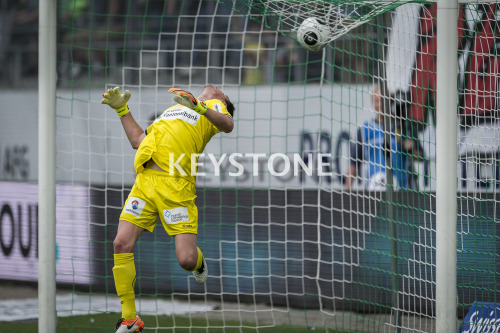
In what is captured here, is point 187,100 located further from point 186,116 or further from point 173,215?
point 173,215

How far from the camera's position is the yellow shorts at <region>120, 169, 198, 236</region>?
4801mm

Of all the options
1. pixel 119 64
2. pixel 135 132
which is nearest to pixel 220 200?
pixel 135 132

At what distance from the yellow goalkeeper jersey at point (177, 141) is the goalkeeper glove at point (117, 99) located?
0.25m

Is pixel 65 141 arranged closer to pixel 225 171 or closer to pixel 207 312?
pixel 225 171

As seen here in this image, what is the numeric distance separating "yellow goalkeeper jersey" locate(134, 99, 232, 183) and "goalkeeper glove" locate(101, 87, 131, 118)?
0.81ft

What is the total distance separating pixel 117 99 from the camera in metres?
4.99

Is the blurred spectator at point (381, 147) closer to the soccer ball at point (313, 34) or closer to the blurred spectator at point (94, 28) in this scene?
the soccer ball at point (313, 34)

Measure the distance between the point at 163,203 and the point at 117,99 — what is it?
30.6 inches

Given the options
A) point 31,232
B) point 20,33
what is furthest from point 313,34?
point 20,33

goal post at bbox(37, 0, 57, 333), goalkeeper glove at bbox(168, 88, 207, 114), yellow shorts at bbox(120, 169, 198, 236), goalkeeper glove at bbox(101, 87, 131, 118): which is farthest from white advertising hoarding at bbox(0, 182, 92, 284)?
goalkeeper glove at bbox(168, 88, 207, 114)

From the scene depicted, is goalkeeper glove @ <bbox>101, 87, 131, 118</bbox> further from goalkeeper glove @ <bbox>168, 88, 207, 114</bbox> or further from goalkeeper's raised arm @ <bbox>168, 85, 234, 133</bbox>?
goalkeeper glove @ <bbox>168, 88, 207, 114</bbox>

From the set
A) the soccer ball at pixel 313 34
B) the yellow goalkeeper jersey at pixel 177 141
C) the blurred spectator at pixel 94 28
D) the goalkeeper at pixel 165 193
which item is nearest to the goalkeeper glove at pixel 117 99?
the goalkeeper at pixel 165 193

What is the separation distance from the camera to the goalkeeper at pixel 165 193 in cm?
476

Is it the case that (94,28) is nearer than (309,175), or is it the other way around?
(309,175)
